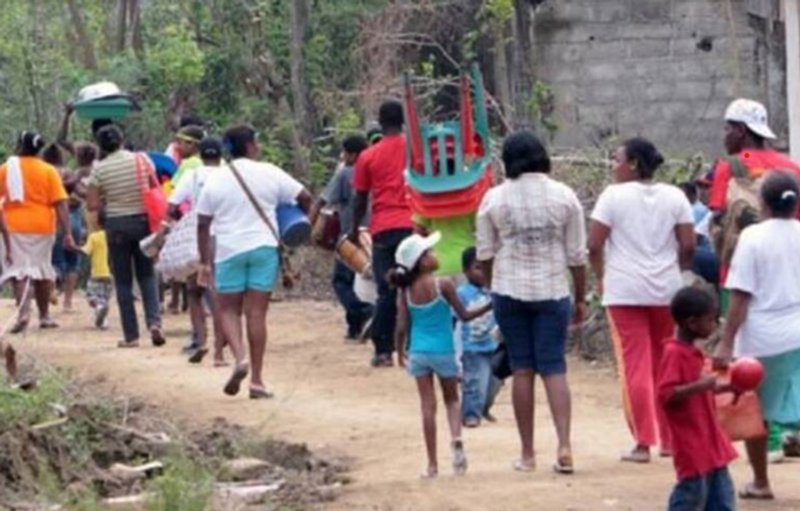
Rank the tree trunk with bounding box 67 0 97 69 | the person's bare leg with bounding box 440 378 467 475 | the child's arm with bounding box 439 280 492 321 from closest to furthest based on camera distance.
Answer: the person's bare leg with bounding box 440 378 467 475 < the child's arm with bounding box 439 280 492 321 < the tree trunk with bounding box 67 0 97 69

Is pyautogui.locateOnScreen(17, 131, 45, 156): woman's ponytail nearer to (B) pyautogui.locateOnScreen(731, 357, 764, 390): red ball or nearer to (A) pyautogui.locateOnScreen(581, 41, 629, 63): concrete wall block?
(A) pyautogui.locateOnScreen(581, 41, 629, 63): concrete wall block

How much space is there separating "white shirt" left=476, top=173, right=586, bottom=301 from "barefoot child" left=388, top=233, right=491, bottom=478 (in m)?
0.32

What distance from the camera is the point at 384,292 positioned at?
15.3 meters

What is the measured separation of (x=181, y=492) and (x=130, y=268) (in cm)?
761

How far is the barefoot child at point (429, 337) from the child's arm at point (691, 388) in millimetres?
2047

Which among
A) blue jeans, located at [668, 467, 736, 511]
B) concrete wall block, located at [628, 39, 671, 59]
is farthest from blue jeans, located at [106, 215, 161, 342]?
blue jeans, located at [668, 467, 736, 511]

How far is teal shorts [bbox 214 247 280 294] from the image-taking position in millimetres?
13398

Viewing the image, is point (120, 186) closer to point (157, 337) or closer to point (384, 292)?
point (157, 337)

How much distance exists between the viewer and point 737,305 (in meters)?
9.58

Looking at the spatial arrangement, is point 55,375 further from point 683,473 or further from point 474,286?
point 683,473

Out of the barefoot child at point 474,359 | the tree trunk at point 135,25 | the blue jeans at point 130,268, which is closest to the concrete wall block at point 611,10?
the tree trunk at point 135,25

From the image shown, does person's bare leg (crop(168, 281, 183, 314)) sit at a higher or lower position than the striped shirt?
lower

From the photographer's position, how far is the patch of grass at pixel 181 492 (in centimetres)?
898

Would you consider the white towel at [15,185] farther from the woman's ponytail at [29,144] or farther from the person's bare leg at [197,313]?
the person's bare leg at [197,313]
